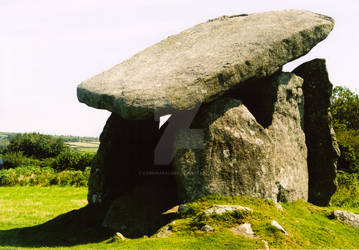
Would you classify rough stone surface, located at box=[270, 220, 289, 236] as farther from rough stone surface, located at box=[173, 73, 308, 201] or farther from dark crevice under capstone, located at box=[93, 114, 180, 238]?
dark crevice under capstone, located at box=[93, 114, 180, 238]

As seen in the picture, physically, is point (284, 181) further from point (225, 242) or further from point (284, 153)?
point (225, 242)

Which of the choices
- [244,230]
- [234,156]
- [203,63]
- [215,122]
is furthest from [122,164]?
[244,230]

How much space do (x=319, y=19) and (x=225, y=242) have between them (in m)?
8.99

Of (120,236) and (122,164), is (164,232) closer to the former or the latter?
(120,236)

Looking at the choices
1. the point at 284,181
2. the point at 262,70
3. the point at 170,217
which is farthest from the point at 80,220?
the point at 262,70

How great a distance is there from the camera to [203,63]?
11.2m

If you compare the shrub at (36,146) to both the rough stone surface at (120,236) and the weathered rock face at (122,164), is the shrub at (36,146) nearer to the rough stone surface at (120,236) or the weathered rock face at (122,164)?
the weathered rock face at (122,164)

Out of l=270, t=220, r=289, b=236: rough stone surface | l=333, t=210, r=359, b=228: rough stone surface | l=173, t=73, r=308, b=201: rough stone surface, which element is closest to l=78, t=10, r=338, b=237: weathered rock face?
l=173, t=73, r=308, b=201: rough stone surface

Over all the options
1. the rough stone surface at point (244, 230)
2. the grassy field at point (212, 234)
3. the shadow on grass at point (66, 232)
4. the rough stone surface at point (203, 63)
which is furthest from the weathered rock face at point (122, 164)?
the rough stone surface at point (244, 230)

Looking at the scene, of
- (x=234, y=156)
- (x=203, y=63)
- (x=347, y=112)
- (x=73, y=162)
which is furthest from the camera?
(x=347, y=112)

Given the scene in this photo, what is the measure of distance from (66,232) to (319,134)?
9.86m

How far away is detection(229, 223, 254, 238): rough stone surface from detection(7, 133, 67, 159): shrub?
146ft

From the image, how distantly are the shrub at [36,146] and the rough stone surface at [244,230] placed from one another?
44.6 metres

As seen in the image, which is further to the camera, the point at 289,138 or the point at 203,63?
the point at 289,138
